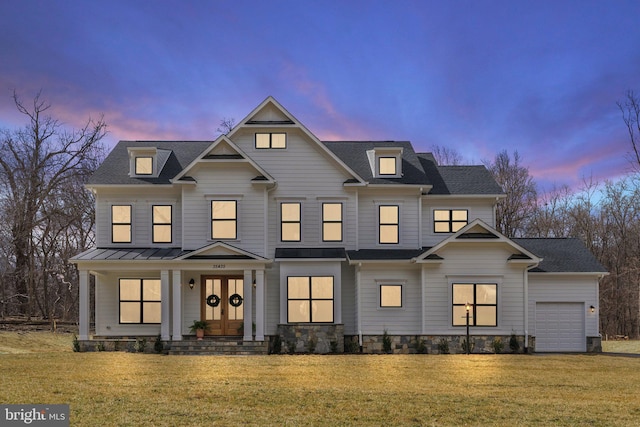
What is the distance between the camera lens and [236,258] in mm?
23062

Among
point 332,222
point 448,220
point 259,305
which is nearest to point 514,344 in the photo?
point 448,220

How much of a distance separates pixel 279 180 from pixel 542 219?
28397 mm

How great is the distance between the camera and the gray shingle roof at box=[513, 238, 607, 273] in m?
25.1

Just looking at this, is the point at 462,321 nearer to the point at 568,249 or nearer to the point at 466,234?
the point at 466,234

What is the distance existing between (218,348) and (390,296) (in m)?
6.94

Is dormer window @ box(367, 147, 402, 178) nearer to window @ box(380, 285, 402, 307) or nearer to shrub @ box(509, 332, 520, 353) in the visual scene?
window @ box(380, 285, 402, 307)

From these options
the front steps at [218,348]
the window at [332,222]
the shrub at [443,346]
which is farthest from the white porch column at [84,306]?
the shrub at [443,346]

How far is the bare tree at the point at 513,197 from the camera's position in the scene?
43812mm

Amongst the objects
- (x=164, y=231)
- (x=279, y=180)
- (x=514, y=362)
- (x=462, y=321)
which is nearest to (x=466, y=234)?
(x=462, y=321)

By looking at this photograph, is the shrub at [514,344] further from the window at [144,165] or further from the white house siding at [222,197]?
the window at [144,165]

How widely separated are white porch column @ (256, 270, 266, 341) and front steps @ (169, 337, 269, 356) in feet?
1.15

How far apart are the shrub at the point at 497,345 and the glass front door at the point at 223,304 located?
979 centimetres

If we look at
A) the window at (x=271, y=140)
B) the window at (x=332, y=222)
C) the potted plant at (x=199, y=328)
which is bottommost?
the potted plant at (x=199, y=328)

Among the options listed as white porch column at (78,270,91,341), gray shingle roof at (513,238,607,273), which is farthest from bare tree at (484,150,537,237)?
white porch column at (78,270,91,341)
